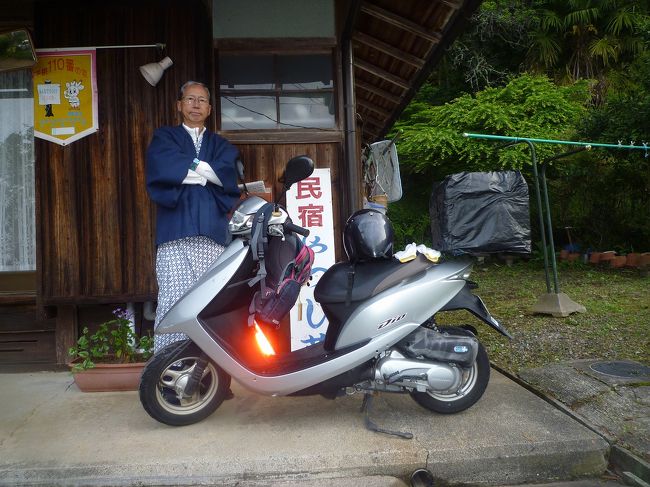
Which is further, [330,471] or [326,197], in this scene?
[326,197]

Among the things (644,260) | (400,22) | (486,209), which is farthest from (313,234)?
(644,260)

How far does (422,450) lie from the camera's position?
2947 mm

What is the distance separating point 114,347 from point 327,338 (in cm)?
191

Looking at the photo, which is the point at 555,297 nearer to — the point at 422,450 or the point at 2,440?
the point at 422,450

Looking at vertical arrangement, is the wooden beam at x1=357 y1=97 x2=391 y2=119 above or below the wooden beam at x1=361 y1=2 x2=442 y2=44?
above

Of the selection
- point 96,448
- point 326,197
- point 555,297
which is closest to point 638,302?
point 555,297

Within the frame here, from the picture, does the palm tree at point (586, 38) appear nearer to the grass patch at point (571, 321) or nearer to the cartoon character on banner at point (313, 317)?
the grass patch at point (571, 321)

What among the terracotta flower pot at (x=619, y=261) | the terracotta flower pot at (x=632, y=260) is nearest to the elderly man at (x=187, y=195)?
the terracotta flower pot at (x=632, y=260)

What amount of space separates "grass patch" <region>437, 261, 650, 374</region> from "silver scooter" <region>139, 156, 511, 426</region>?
5.06 ft

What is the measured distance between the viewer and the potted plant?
4012 millimetres

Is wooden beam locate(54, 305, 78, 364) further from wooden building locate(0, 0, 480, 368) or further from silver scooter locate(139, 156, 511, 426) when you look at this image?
silver scooter locate(139, 156, 511, 426)

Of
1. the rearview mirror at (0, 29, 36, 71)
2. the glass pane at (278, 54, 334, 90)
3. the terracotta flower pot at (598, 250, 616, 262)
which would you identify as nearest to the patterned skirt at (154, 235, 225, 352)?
the glass pane at (278, 54, 334, 90)

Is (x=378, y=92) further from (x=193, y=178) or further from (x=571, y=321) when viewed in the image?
(x=193, y=178)

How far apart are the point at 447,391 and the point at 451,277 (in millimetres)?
667
